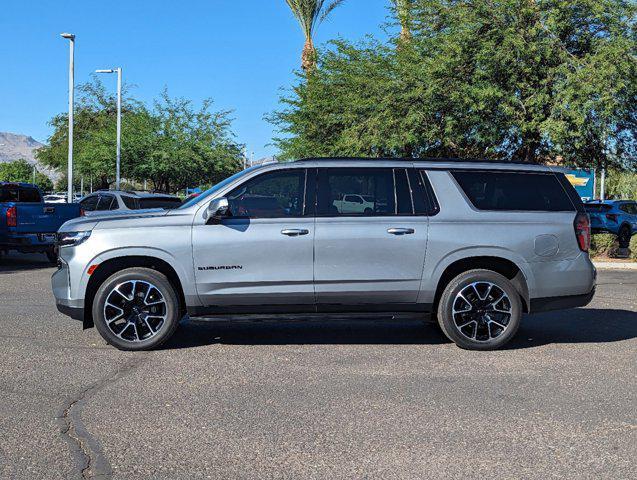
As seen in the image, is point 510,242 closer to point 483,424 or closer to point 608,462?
point 483,424

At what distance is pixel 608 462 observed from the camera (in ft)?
14.0

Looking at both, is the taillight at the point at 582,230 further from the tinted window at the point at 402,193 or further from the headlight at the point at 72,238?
the headlight at the point at 72,238

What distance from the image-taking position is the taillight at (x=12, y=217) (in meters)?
15.7

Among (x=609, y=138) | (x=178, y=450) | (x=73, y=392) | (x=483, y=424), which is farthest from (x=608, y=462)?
(x=609, y=138)

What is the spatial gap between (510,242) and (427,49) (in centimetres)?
1534

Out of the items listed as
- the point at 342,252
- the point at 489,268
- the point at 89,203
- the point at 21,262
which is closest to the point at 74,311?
the point at 342,252

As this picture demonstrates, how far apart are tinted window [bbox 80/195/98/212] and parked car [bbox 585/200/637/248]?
1668 centimetres

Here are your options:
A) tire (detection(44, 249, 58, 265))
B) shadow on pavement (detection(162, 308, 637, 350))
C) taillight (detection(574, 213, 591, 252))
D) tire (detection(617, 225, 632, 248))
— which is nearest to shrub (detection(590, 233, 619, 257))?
tire (detection(617, 225, 632, 248))

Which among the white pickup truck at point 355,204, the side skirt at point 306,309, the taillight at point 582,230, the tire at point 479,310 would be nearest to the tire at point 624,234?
the taillight at point 582,230

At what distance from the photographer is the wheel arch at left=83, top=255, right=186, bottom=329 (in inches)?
285

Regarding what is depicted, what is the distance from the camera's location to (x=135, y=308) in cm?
718

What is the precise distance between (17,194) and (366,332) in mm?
13081

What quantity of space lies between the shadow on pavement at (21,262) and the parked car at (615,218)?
18133mm

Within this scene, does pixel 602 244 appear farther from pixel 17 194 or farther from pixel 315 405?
pixel 315 405
